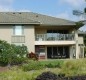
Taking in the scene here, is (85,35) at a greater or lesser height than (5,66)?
greater

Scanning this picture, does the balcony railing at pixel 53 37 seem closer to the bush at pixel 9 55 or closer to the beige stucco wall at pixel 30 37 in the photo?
the beige stucco wall at pixel 30 37

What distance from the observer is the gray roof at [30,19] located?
4033 centimetres

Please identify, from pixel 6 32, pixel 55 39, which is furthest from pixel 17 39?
pixel 55 39

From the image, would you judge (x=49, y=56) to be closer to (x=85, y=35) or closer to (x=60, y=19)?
(x=60, y=19)

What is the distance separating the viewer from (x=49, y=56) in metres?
46.5

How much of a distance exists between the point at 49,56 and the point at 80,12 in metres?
7.92

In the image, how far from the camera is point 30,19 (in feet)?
139

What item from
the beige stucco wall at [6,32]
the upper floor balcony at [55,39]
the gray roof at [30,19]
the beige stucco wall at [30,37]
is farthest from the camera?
the upper floor balcony at [55,39]

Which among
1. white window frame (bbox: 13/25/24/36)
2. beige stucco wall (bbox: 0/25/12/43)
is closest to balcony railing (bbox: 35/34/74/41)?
white window frame (bbox: 13/25/24/36)

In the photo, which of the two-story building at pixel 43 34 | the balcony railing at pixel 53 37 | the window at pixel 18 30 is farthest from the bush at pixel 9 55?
the balcony railing at pixel 53 37

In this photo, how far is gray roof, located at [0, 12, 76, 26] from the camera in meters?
40.3

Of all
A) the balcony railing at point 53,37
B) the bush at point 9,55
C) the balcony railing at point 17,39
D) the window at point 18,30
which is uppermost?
the window at point 18,30

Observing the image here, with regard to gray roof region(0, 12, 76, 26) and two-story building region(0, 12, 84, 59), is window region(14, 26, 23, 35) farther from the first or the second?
gray roof region(0, 12, 76, 26)

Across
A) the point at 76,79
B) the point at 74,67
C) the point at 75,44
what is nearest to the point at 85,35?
the point at 75,44
